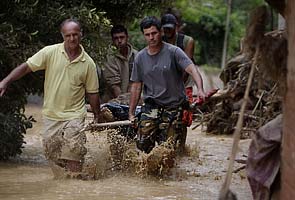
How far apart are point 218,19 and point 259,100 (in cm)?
2247

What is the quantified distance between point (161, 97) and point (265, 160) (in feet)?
12.4

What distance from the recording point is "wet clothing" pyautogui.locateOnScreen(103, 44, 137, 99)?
1028cm

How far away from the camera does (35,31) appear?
9.36 metres

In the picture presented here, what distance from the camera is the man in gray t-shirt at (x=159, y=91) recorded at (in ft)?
28.3

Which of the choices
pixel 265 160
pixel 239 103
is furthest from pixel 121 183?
pixel 239 103

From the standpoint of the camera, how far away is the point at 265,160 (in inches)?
197

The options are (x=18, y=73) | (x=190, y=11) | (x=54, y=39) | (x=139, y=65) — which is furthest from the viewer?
(x=190, y=11)

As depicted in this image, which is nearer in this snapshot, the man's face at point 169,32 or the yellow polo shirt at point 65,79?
the yellow polo shirt at point 65,79

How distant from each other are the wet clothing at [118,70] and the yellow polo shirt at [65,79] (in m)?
1.70

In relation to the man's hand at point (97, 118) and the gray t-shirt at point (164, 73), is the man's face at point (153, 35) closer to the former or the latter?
the gray t-shirt at point (164, 73)

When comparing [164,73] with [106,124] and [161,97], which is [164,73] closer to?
[161,97]

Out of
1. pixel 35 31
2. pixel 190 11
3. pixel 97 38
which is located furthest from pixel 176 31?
pixel 190 11

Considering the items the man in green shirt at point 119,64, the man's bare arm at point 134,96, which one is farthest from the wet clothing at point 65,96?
the man in green shirt at point 119,64

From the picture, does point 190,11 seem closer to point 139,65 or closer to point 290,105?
point 139,65
